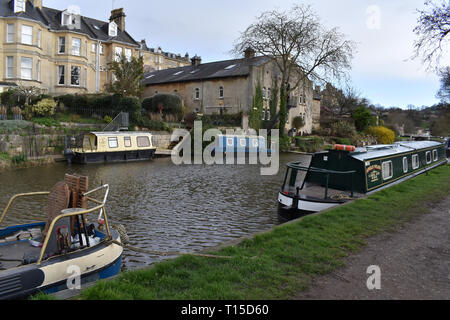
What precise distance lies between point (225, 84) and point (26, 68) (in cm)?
1954

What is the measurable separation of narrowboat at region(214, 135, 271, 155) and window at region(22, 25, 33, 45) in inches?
706

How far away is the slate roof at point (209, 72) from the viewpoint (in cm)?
3778

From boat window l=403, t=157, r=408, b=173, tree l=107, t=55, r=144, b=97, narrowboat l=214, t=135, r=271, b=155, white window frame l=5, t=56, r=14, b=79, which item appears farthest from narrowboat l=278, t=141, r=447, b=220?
white window frame l=5, t=56, r=14, b=79

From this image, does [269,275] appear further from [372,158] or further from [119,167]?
[119,167]

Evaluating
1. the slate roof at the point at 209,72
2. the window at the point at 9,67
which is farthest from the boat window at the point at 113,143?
Result: the slate roof at the point at 209,72

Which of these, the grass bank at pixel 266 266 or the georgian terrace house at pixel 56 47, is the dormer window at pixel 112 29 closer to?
the georgian terrace house at pixel 56 47

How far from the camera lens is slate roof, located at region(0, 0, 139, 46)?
28984mm

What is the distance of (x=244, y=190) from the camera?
48.2 ft

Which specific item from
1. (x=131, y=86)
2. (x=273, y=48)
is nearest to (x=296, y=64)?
(x=273, y=48)

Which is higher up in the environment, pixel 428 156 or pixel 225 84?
pixel 225 84

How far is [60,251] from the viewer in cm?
508

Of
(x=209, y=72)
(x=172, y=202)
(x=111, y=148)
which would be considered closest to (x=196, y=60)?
(x=209, y=72)

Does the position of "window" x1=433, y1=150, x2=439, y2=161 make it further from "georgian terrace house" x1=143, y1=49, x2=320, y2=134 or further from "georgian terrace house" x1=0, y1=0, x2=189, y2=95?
"georgian terrace house" x1=0, y1=0, x2=189, y2=95

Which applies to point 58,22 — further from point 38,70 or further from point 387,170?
point 387,170
